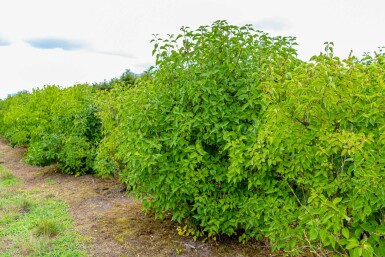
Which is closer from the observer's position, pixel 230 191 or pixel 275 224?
pixel 275 224

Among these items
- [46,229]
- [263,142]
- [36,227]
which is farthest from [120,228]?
[263,142]

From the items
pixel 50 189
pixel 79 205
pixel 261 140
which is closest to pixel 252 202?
pixel 261 140

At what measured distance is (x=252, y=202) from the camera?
4.21 meters

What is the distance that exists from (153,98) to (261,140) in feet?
5.85

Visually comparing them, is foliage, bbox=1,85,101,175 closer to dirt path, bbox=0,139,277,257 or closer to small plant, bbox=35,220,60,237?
dirt path, bbox=0,139,277,257

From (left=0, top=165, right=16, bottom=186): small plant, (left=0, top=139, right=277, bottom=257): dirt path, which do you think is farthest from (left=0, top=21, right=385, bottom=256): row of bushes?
(left=0, top=165, right=16, bottom=186): small plant

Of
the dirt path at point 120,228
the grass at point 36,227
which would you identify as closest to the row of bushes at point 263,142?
the dirt path at point 120,228

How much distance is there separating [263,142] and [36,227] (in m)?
3.93

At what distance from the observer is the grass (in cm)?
487

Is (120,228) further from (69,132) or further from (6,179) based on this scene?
(6,179)

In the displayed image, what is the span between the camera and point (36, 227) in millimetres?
5570

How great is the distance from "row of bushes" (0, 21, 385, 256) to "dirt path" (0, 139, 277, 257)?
27cm

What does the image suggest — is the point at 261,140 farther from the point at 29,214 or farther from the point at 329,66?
the point at 29,214

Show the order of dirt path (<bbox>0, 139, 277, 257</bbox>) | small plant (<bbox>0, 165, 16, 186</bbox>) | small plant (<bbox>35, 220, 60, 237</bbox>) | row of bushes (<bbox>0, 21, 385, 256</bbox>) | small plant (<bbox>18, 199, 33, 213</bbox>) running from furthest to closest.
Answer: small plant (<bbox>0, 165, 16, 186</bbox>) < small plant (<bbox>18, 199, 33, 213</bbox>) < small plant (<bbox>35, 220, 60, 237</bbox>) < dirt path (<bbox>0, 139, 277, 257</bbox>) < row of bushes (<bbox>0, 21, 385, 256</bbox>)
